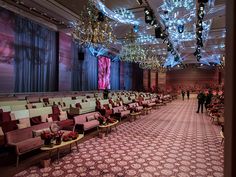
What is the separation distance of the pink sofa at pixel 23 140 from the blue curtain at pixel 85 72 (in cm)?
1115

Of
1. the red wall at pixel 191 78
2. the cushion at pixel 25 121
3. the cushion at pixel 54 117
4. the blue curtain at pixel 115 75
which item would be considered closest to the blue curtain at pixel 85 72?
the blue curtain at pixel 115 75

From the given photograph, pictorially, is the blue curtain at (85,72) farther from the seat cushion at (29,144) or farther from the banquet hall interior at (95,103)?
the seat cushion at (29,144)

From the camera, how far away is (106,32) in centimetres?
775

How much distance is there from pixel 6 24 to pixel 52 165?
334 inches

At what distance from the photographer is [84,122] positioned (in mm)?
6418

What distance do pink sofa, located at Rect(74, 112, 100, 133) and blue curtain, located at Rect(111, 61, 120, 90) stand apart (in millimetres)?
16517

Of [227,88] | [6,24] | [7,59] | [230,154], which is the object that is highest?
[6,24]

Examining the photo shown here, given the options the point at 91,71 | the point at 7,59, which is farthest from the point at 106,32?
the point at 91,71

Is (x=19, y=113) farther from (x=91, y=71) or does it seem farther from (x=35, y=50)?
(x=91, y=71)

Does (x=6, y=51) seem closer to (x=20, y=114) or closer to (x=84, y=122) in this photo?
(x=20, y=114)

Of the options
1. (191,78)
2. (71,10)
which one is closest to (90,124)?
(71,10)

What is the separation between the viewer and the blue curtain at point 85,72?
1603 centimetres

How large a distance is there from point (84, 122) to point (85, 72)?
1150 centimetres

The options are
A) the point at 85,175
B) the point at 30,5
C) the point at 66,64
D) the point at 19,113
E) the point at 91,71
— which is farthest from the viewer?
the point at 91,71
